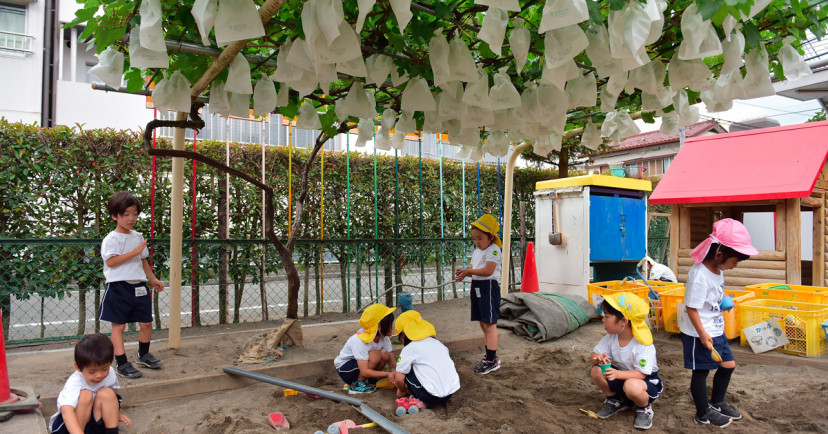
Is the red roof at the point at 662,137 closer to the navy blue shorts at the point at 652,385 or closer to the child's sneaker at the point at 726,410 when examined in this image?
the child's sneaker at the point at 726,410

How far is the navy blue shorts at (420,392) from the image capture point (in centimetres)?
351

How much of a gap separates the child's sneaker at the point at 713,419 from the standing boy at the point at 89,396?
3.72 metres

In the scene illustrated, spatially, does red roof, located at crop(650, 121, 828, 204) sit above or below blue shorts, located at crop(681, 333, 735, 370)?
above

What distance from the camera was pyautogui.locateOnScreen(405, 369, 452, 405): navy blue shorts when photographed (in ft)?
11.5

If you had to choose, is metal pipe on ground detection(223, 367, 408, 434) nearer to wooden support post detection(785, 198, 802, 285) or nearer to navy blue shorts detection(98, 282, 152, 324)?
navy blue shorts detection(98, 282, 152, 324)

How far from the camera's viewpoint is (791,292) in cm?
532

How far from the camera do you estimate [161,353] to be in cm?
454

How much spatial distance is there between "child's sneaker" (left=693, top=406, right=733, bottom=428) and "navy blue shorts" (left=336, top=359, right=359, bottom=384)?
2.56 meters

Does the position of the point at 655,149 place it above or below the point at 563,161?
above

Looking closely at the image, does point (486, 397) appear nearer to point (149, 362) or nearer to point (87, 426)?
point (87, 426)

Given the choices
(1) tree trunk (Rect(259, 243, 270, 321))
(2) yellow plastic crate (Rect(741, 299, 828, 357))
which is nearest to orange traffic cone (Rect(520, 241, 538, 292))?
(2) yellow plastic crate (Rect(741, 299, 828, 357))

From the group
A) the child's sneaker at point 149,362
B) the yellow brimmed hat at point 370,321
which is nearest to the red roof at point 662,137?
the yellow brimmed hat at point 370,321

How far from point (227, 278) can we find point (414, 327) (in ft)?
11.1

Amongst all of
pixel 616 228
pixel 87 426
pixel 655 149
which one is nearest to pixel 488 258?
pixel 87 426
